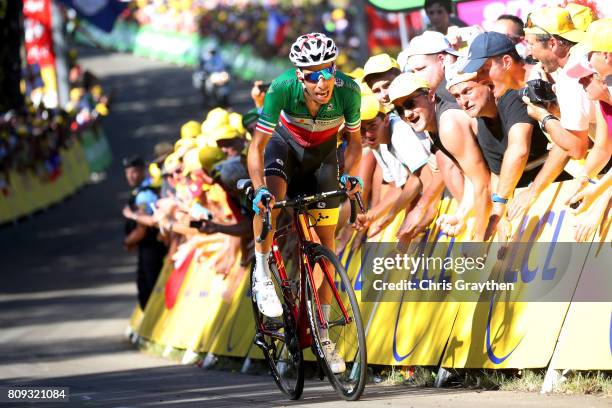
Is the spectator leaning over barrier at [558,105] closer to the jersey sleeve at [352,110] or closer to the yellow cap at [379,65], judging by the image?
the jersey sleeve at [352,110]

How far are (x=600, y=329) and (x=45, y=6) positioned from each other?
3446cm

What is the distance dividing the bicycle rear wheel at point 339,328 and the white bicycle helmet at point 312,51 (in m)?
1.20

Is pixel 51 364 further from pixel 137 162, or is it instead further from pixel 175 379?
pixel 137 162

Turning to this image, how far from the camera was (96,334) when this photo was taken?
1666cm

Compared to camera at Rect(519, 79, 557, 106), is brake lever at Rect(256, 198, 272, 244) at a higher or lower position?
lower

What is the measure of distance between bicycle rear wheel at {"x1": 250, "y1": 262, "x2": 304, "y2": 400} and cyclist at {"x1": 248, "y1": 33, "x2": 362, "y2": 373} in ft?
0.58

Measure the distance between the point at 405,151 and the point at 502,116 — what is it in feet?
4.36

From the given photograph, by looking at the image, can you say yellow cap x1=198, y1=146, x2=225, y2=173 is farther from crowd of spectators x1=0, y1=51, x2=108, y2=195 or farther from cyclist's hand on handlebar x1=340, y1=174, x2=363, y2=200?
crowd of spectators x1=0, y1=51, x2=108, y2=195

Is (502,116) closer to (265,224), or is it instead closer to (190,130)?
(265,224)

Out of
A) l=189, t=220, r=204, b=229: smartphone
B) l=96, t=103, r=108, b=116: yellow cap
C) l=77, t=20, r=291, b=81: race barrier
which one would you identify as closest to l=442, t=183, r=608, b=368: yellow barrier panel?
l=189, t=220, r=204, b=229: smartphone

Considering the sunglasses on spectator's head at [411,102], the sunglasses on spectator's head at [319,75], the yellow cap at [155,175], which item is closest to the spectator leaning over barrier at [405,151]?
the sunglasses on spectator's head at [411,102]

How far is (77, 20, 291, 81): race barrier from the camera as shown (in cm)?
5500

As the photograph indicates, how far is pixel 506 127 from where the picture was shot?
919 centimetres

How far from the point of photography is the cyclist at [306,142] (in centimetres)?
870
